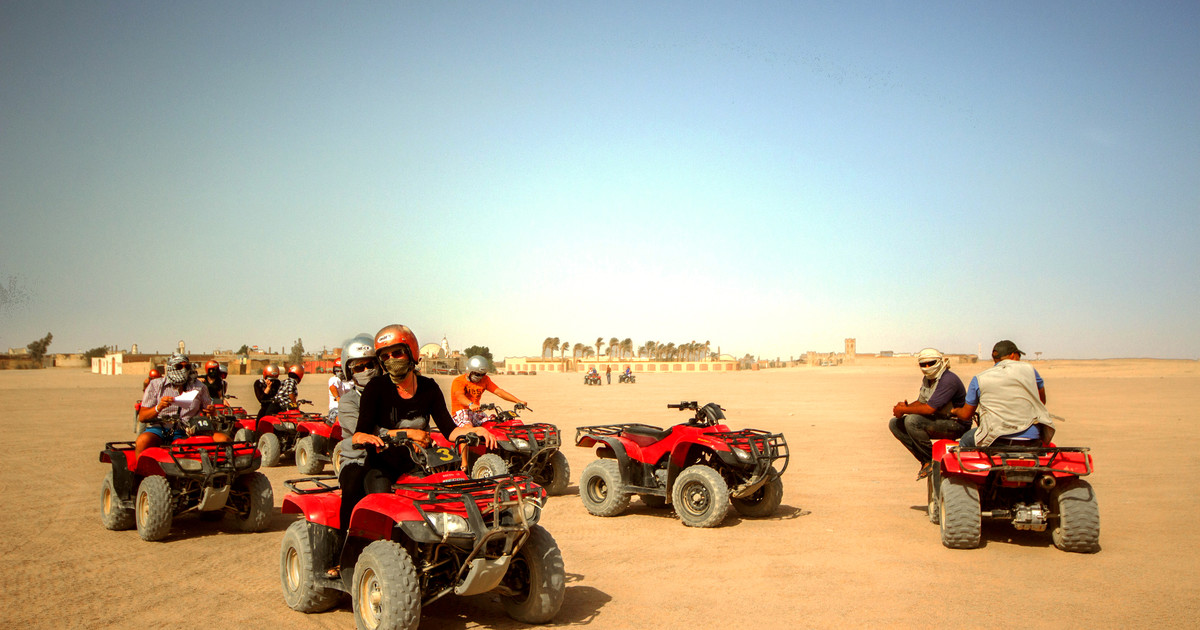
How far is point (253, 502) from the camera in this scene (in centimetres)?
945

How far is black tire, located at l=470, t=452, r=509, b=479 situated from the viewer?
11.1m

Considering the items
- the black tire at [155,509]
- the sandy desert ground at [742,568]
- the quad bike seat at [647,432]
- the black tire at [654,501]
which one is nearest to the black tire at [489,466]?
the sandy desert ground at [742,568]

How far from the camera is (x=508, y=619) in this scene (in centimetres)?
615

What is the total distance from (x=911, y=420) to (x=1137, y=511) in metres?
3.63

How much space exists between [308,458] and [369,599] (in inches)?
409

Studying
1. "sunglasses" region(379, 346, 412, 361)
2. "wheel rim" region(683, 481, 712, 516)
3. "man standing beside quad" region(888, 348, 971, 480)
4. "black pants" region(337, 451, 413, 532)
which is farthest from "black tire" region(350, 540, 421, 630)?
"man standing beside quad" region(888, 348, 971, 480)

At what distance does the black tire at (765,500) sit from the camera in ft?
33.6

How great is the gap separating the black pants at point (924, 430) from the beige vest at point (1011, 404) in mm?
655

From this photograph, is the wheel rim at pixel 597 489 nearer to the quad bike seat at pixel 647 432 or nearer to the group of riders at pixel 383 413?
the quad bike seat at pixel 647 432

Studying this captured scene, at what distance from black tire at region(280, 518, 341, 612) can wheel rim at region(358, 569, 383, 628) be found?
724 millimetres

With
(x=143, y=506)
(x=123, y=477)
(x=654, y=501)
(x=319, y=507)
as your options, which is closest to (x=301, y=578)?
(x=319, y=507)

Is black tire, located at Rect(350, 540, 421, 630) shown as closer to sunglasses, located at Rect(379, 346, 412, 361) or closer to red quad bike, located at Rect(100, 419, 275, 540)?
sunglasses, located at Rect(379, 346, 412, 361)

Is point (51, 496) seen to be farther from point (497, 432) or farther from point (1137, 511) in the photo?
point (1137, 511)

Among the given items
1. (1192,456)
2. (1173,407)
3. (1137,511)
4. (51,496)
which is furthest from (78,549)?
(1173,407)
